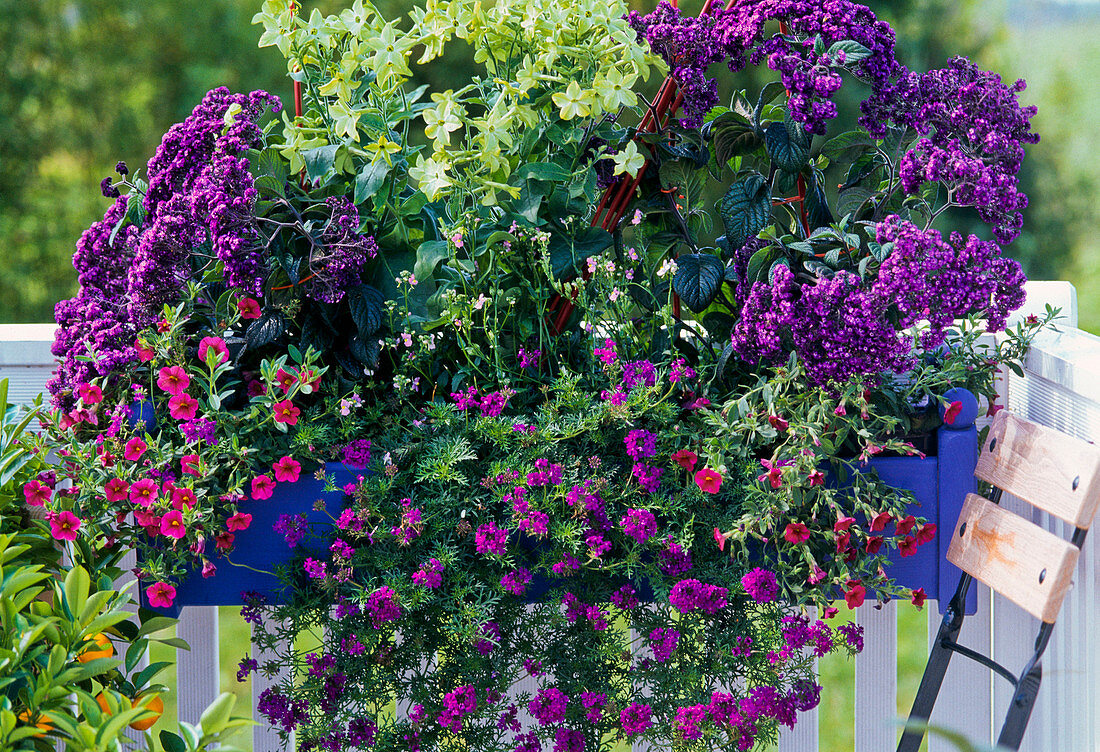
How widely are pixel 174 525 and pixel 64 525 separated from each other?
15cm

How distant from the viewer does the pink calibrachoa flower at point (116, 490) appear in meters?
1.22

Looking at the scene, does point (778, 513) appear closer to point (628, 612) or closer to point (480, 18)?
point (628, 612)

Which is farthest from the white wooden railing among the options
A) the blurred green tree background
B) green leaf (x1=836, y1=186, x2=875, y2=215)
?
the blurred green tree background

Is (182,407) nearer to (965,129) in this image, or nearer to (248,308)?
(248,308)

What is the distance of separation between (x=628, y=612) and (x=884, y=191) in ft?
2.45

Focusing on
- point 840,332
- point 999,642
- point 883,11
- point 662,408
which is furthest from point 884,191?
point 883,11

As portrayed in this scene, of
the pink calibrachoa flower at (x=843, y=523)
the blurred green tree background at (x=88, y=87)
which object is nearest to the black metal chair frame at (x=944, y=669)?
the pink calibrachoa flower at (x=843, y=523)

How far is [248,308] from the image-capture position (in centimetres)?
133

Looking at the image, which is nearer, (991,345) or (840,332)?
(840,332)

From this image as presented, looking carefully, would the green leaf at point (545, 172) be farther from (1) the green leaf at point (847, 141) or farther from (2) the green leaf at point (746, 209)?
(1) the green leaf at point (847, 141)

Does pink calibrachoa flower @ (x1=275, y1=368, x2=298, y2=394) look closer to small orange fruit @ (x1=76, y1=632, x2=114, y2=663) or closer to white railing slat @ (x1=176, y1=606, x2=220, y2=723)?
small orange fruit @ (x1=76, y1=632, x2=114, y2=663)

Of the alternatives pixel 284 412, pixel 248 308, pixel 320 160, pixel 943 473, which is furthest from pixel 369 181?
pixel 943 473

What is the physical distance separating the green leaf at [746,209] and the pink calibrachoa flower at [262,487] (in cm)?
80

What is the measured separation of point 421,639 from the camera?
1.27 meters
